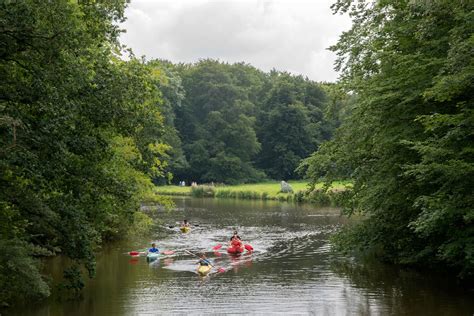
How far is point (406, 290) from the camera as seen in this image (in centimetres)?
1817

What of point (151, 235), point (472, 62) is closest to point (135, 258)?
point (151, 235)

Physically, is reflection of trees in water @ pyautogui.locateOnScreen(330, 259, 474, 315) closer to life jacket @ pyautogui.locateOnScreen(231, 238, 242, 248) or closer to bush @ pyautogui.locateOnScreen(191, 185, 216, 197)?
life jacket @ pyautogui.locateOnScreen(231, 238, 242, 248)

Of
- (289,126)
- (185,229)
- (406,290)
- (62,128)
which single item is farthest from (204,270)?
(289,126)

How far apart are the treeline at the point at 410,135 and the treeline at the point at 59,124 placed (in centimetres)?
695

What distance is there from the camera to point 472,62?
1296 cm

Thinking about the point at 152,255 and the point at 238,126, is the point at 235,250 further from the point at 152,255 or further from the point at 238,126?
the point at 238,126

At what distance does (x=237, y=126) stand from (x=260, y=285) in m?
62.1

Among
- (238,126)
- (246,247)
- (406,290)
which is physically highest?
(238,126)

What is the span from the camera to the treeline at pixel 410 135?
13.9m

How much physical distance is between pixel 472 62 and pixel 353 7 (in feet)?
29.4

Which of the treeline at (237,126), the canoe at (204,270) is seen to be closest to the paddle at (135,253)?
the canoe at (204,270)

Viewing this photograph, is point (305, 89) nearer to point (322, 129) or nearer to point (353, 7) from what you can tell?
point (322, 129)

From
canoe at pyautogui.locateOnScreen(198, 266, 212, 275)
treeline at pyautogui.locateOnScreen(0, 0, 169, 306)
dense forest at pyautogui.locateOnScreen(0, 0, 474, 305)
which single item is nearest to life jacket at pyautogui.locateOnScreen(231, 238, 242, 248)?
canoe at pyautogui.locateOnScreen(198, 266, 212, 275)

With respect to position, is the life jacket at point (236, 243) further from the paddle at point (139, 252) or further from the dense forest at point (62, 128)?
the dense forest at point (62, 128)
